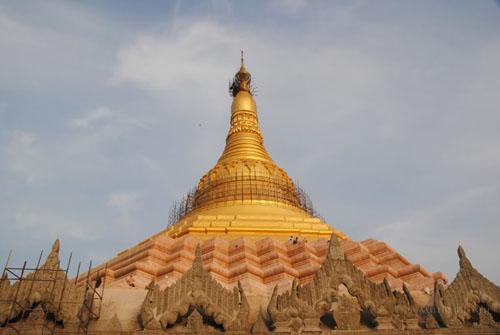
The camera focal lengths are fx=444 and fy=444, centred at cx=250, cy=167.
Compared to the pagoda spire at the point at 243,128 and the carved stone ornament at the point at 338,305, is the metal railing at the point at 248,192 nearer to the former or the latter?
the pagoda spire at the point at 243,128

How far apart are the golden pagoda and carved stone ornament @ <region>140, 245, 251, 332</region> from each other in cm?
1032

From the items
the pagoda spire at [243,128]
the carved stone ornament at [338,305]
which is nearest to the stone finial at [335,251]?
the carved stone ornament at [338,305]

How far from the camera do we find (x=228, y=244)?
17.5 metres

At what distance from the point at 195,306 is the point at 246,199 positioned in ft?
48.0

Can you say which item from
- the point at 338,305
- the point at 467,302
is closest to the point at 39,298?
the point at 338,305

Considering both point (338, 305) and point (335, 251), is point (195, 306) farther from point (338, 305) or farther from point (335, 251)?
point (335, 251)

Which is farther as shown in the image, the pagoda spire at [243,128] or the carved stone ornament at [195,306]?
the pagoda spire at [243,128]

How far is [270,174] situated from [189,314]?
55.9ft

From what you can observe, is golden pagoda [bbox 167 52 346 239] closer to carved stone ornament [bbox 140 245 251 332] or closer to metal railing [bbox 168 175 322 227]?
metal railing [bbox 168 175 322 227]

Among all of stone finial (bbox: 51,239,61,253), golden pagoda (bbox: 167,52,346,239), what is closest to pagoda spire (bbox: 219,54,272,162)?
golden pagoda (bbox: 167,52,346,239)

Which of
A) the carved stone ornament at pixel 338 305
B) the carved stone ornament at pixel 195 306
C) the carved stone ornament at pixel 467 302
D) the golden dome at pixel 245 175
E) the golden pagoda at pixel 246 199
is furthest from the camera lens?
the golden dome at pixel 245 175

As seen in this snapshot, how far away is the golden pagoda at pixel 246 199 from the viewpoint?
20.1 m

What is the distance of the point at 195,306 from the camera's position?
361 inches

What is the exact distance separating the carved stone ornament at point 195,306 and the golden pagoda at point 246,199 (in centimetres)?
1032
